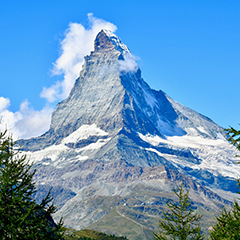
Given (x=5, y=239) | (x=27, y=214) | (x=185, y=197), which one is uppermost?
(x=185, y=197)

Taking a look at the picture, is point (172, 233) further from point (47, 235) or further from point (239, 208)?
point (47, 235)

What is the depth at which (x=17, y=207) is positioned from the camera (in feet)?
81.5

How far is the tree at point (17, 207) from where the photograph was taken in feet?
76.2

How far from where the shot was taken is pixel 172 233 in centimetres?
3167

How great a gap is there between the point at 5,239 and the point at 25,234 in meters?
1.20

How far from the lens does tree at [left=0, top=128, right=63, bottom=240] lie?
23.2 m

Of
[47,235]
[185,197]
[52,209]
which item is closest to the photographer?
[47,235]

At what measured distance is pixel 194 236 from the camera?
32.8 m

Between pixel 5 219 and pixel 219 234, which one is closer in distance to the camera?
pixel 5 219

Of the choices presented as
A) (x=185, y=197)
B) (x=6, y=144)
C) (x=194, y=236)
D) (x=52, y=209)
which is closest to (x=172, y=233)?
(x=194, y=236)

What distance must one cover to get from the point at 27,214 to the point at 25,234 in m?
1.25

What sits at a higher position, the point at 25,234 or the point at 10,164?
the point at 10,164

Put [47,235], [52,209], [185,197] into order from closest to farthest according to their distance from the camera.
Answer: [47,235], [52,209], [185,197]

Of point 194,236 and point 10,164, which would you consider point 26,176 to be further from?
point 194,236
